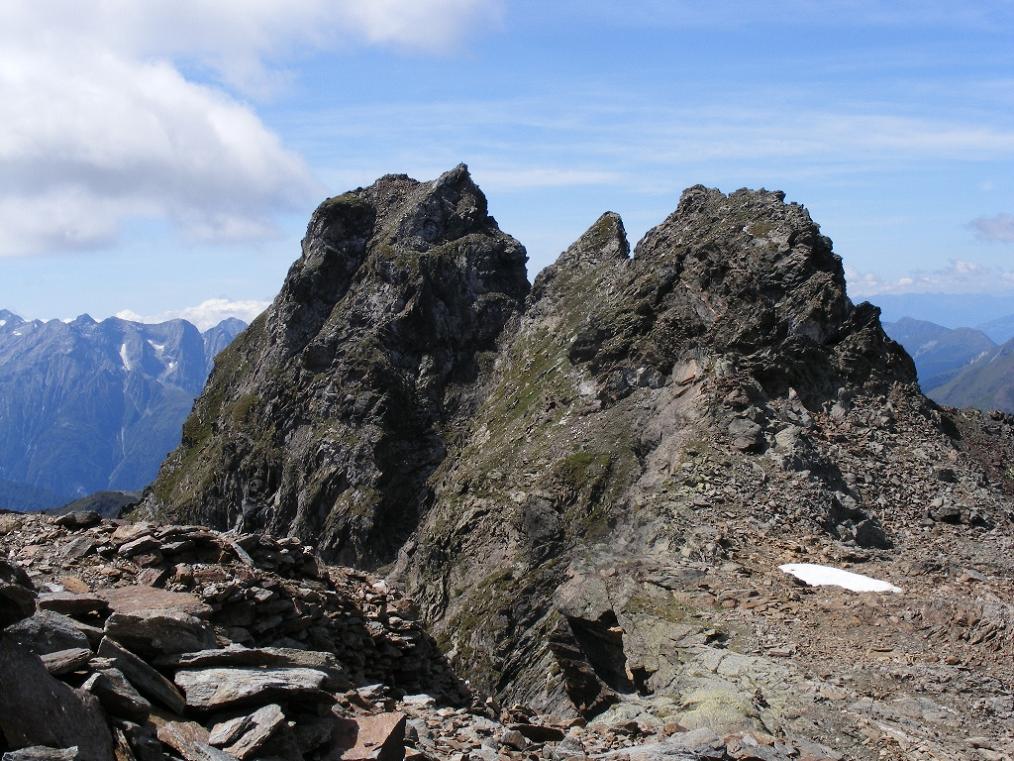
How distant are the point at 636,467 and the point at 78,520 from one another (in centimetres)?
3629

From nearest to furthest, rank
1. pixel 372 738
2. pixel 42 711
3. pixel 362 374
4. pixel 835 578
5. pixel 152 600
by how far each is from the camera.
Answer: pixel 42 711 → pixel 372 738 → pixel 152 600 → pixel 835 578 → pixel 362 374

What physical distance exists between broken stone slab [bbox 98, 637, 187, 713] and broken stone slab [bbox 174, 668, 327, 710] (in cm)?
33

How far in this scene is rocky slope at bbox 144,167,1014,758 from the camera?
28453mm

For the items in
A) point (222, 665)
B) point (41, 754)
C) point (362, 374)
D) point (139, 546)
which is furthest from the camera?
point (362, 374)

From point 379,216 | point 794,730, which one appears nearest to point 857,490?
point 794,730

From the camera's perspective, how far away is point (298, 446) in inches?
4023

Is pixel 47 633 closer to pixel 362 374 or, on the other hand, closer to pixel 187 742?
pixel 187 742

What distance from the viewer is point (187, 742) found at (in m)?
13.9

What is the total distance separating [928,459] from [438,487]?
46.1 m

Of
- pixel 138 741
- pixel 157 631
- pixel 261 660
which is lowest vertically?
pixel 261 660

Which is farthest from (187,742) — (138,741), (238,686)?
(238,686)

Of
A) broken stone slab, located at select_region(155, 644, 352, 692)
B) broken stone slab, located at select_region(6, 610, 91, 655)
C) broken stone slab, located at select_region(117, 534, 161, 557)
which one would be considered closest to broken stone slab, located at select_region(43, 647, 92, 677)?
broken stone slab, located at select_region(6, 610, 91, 655)

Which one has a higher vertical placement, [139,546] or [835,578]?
[139,546]

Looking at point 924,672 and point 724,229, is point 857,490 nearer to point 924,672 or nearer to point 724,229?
point 924,672
